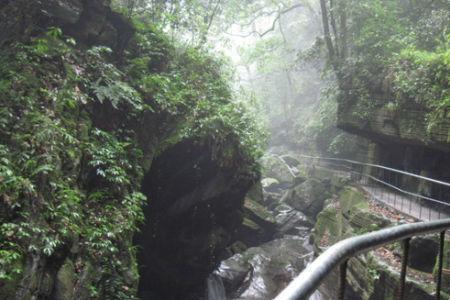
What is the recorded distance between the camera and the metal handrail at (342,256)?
1.07 m

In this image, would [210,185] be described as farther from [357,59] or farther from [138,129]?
[357,59]

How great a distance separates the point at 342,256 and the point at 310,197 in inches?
711

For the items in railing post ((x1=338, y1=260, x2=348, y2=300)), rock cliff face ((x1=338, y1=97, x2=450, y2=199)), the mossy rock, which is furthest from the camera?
rock cliff face ((x1=338, y1=97, x2=450, y2=199))

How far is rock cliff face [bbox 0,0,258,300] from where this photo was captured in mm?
4676

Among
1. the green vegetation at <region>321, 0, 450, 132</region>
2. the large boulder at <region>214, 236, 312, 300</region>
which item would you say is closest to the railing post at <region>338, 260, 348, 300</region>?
the large boulder at <region>214, 236, 312, 300</region>

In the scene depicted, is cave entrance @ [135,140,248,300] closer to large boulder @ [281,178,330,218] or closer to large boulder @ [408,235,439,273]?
large boulder @ [408,235,439,273]

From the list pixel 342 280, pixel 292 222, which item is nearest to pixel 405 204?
pixel 292 222

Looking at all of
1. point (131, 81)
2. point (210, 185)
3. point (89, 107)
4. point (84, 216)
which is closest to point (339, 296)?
point (84, 216)

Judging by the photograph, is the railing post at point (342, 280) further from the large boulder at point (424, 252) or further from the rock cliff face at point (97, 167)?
the large boulder at point (424, 252)

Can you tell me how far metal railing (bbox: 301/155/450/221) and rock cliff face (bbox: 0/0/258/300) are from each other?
15.5 ft

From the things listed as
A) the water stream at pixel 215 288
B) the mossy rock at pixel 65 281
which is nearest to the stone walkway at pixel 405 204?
the water stream at pixel 215 288

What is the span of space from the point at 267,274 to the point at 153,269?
3.89m

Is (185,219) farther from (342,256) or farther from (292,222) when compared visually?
(342,256)

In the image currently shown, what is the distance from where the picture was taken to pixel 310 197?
18.8 metres
